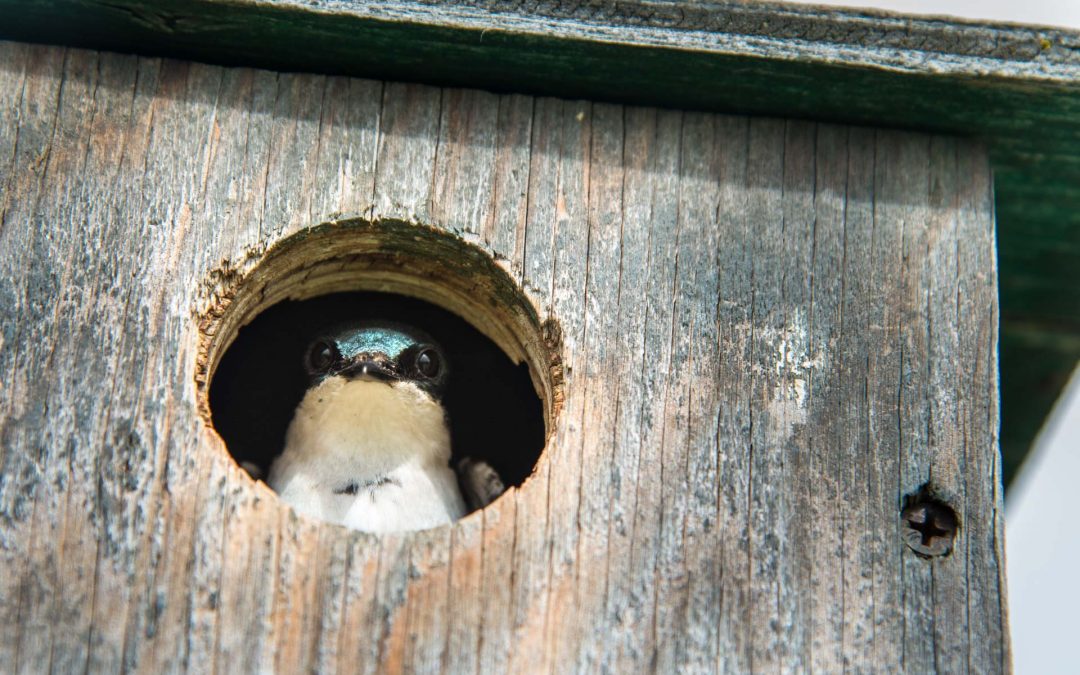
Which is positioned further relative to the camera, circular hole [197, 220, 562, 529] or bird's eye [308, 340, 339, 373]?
bird's eye [308, 340, 339, 373]

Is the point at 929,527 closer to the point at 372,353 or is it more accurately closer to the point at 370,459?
the point at 370,459

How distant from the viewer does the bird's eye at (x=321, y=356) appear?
3.69m

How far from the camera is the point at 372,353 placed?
12.1ft

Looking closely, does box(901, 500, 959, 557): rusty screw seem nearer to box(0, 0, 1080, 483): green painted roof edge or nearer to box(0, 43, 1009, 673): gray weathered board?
box(0, 43, 1009, 673): gray weathered board

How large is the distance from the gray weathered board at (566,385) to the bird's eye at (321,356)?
3.53ft

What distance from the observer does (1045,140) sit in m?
2.81

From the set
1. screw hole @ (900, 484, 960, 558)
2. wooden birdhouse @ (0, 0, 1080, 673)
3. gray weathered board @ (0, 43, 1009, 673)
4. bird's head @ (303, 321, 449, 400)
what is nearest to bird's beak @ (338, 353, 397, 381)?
bird's head @ (303, 321, 449, 400)

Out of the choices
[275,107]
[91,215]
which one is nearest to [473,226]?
[275,107]

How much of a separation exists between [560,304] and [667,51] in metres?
0.48

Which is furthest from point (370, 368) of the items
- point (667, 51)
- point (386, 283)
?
point (667, 51)

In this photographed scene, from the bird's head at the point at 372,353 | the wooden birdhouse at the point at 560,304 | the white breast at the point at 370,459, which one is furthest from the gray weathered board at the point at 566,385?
the bird's head at the point at 372,353

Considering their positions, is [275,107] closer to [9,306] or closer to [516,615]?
[9,306]

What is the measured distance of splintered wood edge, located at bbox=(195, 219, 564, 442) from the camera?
8.47 ft

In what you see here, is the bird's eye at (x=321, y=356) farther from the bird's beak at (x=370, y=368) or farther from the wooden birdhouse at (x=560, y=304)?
the wooden birdhouse at (x=560, y=304)
